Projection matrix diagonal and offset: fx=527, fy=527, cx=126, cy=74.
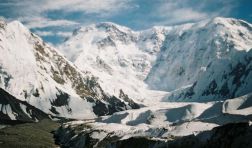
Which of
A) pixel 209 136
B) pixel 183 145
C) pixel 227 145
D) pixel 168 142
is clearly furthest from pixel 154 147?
pixel 227 145

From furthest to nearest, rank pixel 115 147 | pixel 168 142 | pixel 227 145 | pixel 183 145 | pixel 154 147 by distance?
pixel 115 147 → pixel 154 147 → pixel 168 142 → pixel 183 145 → pixel 227 145

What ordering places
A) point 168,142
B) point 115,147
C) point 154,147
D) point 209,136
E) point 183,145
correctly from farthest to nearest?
point 115,147 → point 154,147 → point 168,142 → point 183,145 → point 209,136

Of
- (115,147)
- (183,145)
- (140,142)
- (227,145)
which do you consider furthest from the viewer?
(115,147)

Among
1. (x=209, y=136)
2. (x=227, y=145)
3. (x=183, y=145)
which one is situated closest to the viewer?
(x=227, y=145)

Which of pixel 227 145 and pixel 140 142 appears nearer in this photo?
pixel 227 145

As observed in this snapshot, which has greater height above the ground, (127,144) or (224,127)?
(224,127)

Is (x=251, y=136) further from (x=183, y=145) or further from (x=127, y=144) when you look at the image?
(x=127, y=144)

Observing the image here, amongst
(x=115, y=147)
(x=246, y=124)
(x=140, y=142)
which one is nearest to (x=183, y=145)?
(x=246, y=124)

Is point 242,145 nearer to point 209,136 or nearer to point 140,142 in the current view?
point 209,136

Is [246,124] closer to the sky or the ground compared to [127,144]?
closer to the sky
